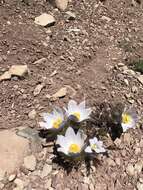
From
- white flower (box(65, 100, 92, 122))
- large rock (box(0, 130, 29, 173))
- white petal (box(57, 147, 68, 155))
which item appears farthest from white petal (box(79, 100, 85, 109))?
large rock (box(0, 130, 29, 173))

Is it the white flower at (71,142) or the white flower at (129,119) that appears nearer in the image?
the white flower at (71,142)

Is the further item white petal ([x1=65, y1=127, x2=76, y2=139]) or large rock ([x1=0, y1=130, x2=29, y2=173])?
white petal ([x1=65, y1=127, x2=76, y2=139])

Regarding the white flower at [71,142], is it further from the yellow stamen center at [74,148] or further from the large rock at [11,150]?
the large rock at [11,150]

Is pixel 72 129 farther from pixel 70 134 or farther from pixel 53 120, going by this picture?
pixel 53 120

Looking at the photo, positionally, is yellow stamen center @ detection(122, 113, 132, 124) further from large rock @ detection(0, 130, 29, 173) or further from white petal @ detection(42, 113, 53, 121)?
large rock @ detection(0, 130, 29, 173)

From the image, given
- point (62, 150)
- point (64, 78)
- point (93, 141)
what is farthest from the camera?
point (64, 78)

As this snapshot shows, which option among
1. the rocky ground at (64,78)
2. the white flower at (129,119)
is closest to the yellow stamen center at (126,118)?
the white flower at (129,119)

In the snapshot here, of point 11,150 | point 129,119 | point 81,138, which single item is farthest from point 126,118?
point 11,150
